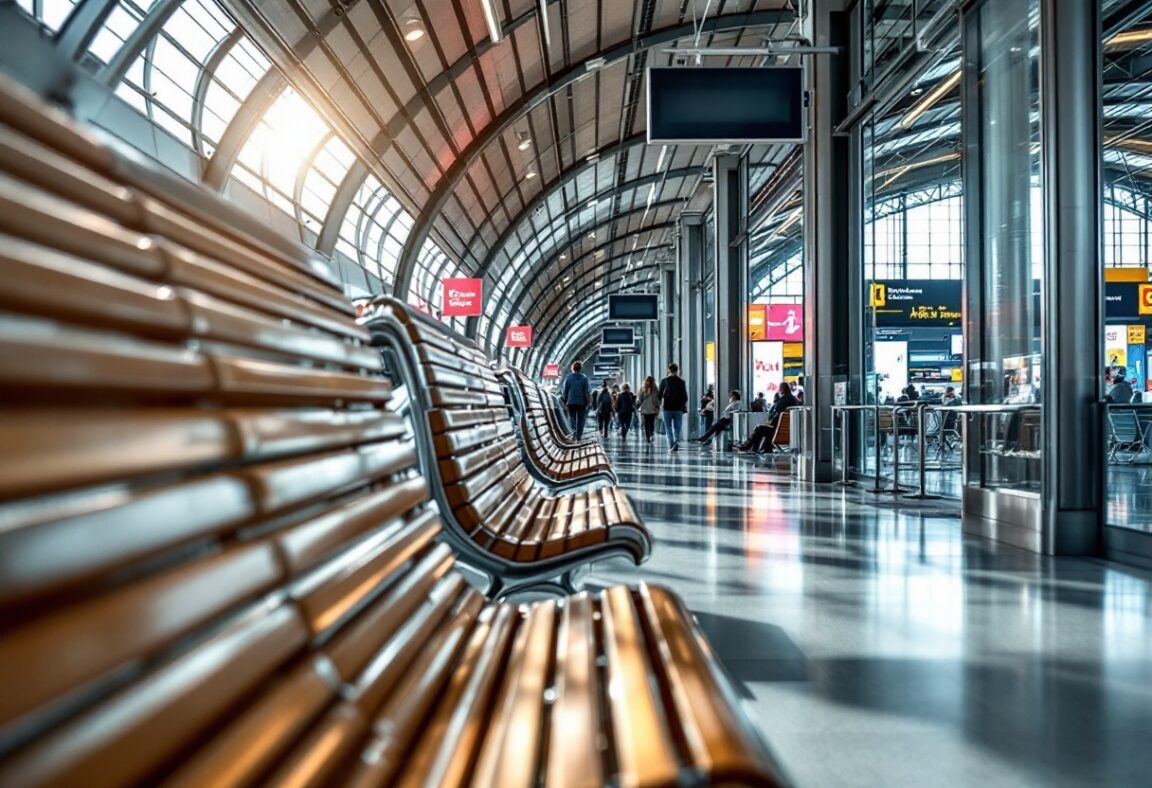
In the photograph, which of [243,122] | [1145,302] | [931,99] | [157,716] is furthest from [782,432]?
[157,716]

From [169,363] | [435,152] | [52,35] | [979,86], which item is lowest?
[169,363]

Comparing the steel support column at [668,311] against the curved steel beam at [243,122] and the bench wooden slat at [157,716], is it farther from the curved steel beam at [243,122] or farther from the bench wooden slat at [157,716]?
the bench wooden slat at [157,716]

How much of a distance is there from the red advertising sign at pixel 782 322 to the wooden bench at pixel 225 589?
26.5 metres

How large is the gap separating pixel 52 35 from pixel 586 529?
989 cm

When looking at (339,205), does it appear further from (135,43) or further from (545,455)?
(545,455)

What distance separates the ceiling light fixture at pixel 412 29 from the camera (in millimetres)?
14423

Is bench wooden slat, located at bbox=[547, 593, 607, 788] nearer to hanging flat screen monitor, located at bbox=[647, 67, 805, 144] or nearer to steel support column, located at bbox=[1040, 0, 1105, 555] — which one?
steel support column, located at bbox=[1040, 0, 1105, 555]

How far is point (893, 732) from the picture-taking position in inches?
95.2

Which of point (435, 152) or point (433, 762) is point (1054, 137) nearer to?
point (433, 762)

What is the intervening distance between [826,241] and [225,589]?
445 inches

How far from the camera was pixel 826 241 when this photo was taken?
11438mm

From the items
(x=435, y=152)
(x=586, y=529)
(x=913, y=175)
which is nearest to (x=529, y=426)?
(x=586, y=529)

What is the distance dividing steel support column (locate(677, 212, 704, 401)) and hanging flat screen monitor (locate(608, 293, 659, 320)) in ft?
3.96

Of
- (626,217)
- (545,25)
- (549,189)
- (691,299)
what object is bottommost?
(691,299)
